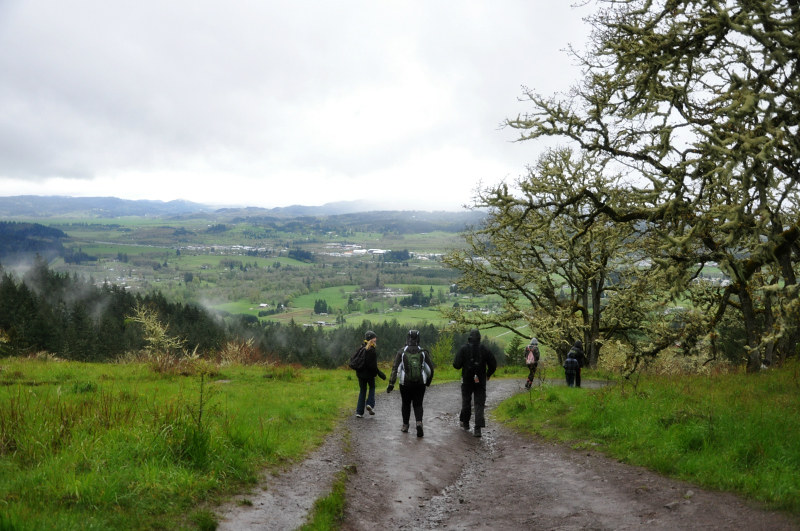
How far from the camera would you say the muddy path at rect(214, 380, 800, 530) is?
245 inches

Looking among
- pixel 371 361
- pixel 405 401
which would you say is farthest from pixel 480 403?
pixel 371 361

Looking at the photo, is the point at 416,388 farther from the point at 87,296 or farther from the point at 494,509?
the point at 87,296

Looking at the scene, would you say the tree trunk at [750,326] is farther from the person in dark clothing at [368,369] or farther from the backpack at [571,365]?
the person in dark clothing at [368,369]

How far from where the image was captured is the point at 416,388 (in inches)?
460

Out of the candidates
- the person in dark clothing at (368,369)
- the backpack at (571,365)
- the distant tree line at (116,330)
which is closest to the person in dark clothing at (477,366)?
the person in dark clothing at (368,369)

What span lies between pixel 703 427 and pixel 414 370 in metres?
5.62

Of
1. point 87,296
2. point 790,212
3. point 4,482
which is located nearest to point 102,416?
point 4,482

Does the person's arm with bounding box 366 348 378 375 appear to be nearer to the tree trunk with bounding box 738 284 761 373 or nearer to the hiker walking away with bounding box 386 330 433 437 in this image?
the hiker walking away with bounding box 386 330 433 437

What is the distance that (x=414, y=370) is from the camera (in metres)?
11.6

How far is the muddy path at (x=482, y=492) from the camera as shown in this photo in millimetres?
6211

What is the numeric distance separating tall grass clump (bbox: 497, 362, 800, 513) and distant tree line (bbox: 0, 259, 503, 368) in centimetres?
1971

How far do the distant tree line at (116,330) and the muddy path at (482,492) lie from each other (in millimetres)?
19439

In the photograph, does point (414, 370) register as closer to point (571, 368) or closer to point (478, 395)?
point (478, 395)

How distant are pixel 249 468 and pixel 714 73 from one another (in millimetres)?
13609
